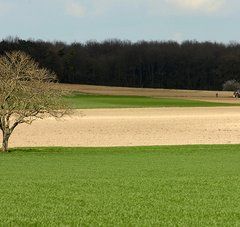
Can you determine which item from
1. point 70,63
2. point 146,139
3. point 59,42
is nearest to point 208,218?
point 146,139

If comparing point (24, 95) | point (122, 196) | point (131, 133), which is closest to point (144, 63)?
point (131, 133)

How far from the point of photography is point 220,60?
156 m

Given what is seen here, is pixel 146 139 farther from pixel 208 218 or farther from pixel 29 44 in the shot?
pixel 29 44

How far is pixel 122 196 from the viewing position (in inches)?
435

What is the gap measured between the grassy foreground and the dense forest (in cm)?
11900

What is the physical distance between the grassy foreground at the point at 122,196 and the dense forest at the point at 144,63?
4685 inches

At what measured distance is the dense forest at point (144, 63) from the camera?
465ft

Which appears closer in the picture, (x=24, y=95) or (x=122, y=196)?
(x=122, y=196)

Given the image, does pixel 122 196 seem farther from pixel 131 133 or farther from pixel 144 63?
pixel 144 63

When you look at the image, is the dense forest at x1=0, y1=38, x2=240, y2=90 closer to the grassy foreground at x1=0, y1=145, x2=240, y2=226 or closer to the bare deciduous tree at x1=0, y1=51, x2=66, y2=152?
the bare deciduous tree at x1=0, y1=51, x2=66, y2=152

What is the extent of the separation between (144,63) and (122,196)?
156m

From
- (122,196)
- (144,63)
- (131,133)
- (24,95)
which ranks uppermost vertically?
(144,63)

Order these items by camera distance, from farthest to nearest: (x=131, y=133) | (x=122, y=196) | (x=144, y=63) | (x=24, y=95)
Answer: (x=144, y=63) < (x=131, y=133) < (x=24, y=95) < (x=122, y=196)

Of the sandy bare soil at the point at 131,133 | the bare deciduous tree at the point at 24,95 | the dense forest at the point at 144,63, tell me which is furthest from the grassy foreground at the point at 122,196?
the dense forest at the point at 144,63
